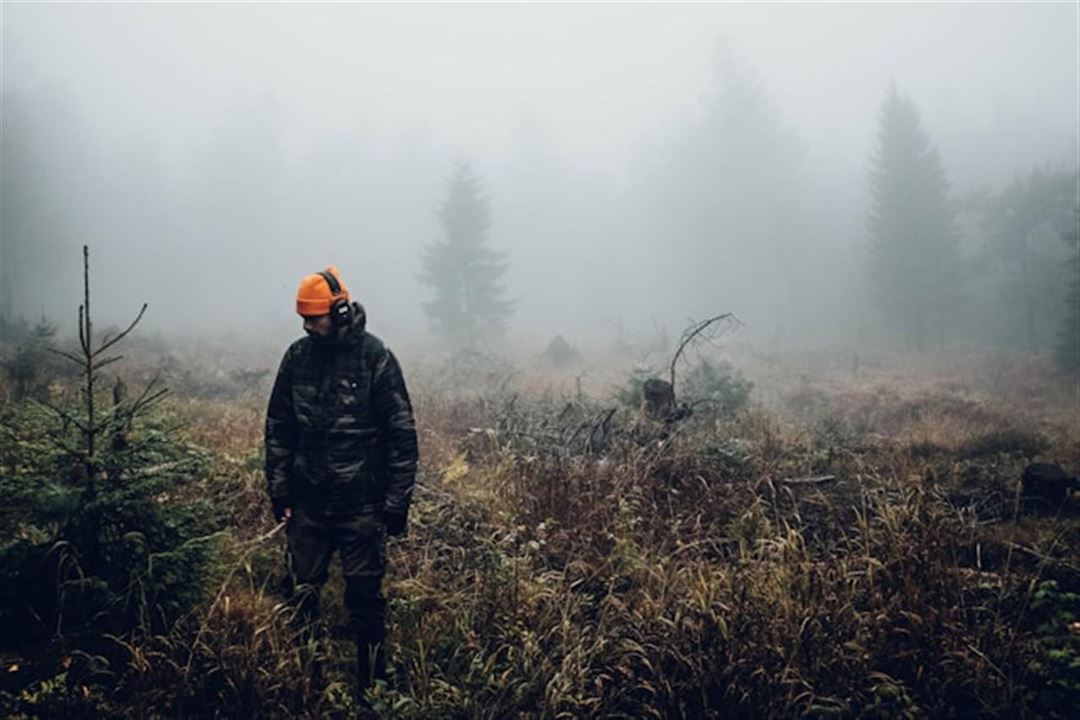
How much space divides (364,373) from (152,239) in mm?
72380

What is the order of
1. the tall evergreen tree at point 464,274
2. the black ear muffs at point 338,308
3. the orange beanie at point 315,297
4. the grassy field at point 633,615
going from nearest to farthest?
the grassy field at point 633,615 < the orange beanie at point 315,297 < the black ear muffs at point 338,308 < the tall evergreen tree at point 464,274

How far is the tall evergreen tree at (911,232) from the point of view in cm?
3578

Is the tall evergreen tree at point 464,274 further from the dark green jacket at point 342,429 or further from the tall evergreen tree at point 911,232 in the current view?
the dark green jacket at point 342,429

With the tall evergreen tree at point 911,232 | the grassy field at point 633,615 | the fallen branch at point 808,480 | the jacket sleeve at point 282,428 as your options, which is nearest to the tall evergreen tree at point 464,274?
the tall evergreen tree at point 911,232

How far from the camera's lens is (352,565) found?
3.82 metres

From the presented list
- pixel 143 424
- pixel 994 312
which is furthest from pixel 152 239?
pixel 994 312

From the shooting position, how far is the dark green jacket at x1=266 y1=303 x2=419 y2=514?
3900 mm

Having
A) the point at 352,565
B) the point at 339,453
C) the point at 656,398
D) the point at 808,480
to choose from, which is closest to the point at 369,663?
the point at 352,565

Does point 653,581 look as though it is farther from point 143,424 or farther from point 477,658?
point 143,424

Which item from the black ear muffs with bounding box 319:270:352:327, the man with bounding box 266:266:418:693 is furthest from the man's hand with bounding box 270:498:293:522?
the black ear muffs with bounding box 319:270:352:327

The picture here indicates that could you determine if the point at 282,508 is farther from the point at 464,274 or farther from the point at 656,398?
the point at 464,274

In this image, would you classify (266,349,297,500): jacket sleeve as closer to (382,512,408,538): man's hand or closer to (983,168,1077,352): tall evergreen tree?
(382,512,408,538): man's hand

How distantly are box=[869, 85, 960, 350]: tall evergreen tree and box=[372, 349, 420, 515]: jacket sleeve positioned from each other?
38566mm

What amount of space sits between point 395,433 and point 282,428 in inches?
32.3
